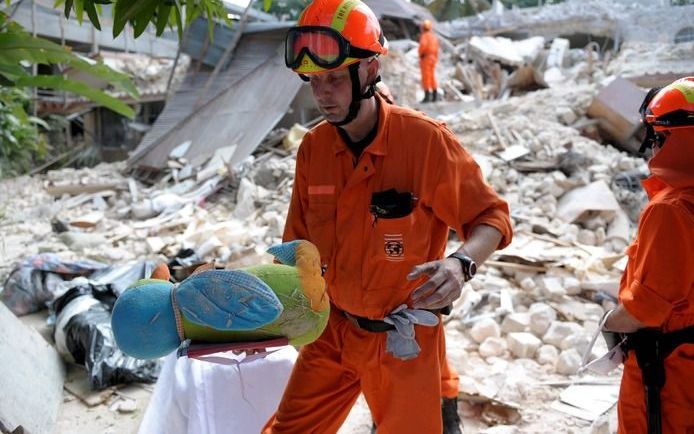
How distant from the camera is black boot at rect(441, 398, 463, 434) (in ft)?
9.16

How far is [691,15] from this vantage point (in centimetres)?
895

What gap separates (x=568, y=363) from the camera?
4.07 meters

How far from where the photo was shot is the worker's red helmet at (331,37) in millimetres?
2059

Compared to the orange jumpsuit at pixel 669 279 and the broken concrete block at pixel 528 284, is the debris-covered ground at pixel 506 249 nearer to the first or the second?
the broken concrete block at pixel 528 284

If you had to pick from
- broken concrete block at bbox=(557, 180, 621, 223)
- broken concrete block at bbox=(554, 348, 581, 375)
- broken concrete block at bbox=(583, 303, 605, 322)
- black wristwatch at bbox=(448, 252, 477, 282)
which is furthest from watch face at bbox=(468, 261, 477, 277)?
broken concrete block at bbox=(557, 180, 621, 223)

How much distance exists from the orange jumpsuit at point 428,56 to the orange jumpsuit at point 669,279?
35.5 feet

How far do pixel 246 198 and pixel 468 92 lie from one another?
8.94 meters

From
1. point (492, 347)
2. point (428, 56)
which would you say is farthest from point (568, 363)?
point (428, 56)

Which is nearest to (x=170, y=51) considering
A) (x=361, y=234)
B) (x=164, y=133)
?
(x=164, y=133)

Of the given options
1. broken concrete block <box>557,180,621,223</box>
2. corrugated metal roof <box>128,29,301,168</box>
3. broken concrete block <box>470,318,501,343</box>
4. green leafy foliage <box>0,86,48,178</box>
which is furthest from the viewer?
corrugated metal roof <box>128,29,301,168</box>

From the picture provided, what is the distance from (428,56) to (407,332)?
36.7 feet

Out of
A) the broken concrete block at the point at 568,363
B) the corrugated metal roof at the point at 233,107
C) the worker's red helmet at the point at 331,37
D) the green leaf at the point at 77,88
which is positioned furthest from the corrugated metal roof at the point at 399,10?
the worker's red helmet at the point at 331,37

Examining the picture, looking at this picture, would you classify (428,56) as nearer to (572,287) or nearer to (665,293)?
(572,287)

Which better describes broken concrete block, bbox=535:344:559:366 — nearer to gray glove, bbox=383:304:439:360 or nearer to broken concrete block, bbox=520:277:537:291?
broken concrete block, bbox=520:277:537:291
